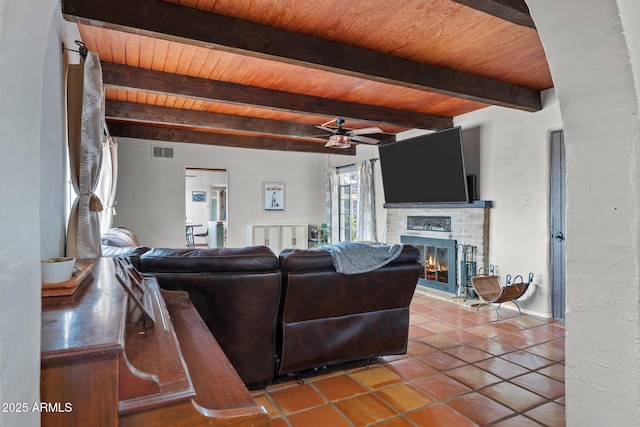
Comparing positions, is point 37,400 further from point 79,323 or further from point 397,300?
point 397,300

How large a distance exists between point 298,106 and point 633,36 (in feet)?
12.1

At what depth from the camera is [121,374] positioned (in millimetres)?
737

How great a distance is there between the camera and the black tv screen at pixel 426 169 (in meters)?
4.75

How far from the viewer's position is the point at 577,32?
0.90 m

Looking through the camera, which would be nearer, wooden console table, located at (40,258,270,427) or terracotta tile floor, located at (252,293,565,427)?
wooden console table, located at (40,258,270,427)

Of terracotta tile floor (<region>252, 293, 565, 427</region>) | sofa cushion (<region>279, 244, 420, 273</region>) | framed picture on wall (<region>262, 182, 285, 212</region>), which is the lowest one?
terracotta tile floor (<region>252, 293, 565, 427</region>)

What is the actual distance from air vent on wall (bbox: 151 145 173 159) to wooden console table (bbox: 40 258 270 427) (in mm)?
5855

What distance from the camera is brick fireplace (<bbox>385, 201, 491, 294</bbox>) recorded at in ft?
15.6

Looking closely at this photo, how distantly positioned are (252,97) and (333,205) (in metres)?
4.01

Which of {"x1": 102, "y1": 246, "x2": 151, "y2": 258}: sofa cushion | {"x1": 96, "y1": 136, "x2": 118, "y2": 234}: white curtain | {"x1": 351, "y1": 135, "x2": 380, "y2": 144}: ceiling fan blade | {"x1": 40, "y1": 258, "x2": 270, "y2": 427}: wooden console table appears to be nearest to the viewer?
{"x1": 40, "y1": 258, "x2": 270, "y2": 427}: wooden console table

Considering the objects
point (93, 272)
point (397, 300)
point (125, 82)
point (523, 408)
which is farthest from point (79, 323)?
point (125, 82)

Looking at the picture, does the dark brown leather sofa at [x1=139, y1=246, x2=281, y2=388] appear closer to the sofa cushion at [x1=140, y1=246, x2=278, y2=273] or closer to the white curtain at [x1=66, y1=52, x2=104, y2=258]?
the sofa cushion at [x1=140, y1=246, x2=278, y2=273]

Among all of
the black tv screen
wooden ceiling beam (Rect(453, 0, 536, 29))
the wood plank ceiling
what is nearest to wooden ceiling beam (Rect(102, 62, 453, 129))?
the wood plank ceiling

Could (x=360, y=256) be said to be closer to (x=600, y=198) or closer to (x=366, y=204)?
(x=600, y=198)
